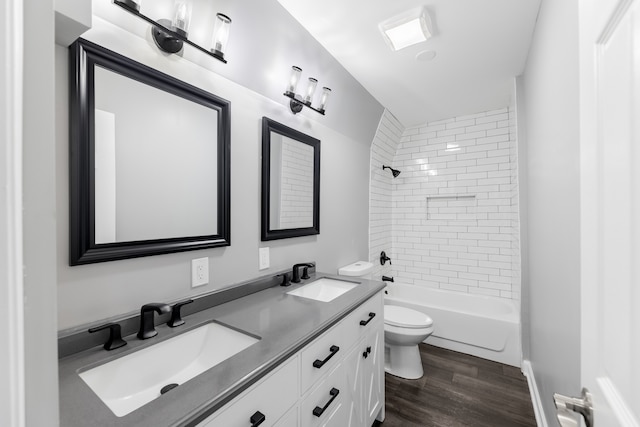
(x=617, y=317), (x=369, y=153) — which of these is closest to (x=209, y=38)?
(x=617, y=317)

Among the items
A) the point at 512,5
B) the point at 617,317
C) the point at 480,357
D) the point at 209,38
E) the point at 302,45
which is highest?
the point at 512,5

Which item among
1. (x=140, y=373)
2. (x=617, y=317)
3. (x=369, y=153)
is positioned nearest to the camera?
(x=617, y=317)

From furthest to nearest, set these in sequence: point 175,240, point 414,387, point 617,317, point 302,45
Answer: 1. point 414,387
2. point 302,45
3. point 175,240
4. point 617,317

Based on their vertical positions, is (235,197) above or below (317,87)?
below

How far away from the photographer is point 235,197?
146cm

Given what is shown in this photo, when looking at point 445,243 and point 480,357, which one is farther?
point 445,243

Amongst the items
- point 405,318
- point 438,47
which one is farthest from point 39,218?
point 405,318

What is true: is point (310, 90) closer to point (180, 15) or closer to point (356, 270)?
point (180, 15)

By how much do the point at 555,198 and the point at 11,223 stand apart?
175 cm

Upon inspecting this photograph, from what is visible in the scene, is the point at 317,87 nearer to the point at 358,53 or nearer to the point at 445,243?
the point at 358,53

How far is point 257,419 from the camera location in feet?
2.61

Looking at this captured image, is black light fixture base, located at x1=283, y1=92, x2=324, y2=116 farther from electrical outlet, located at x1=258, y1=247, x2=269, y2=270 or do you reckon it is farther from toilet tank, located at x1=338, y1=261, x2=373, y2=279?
toilet tank, located at x1=338, y1=261, x2=373, y2=279

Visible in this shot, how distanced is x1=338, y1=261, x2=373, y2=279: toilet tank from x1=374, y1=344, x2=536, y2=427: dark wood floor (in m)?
0.86

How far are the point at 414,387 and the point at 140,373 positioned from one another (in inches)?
78.0
